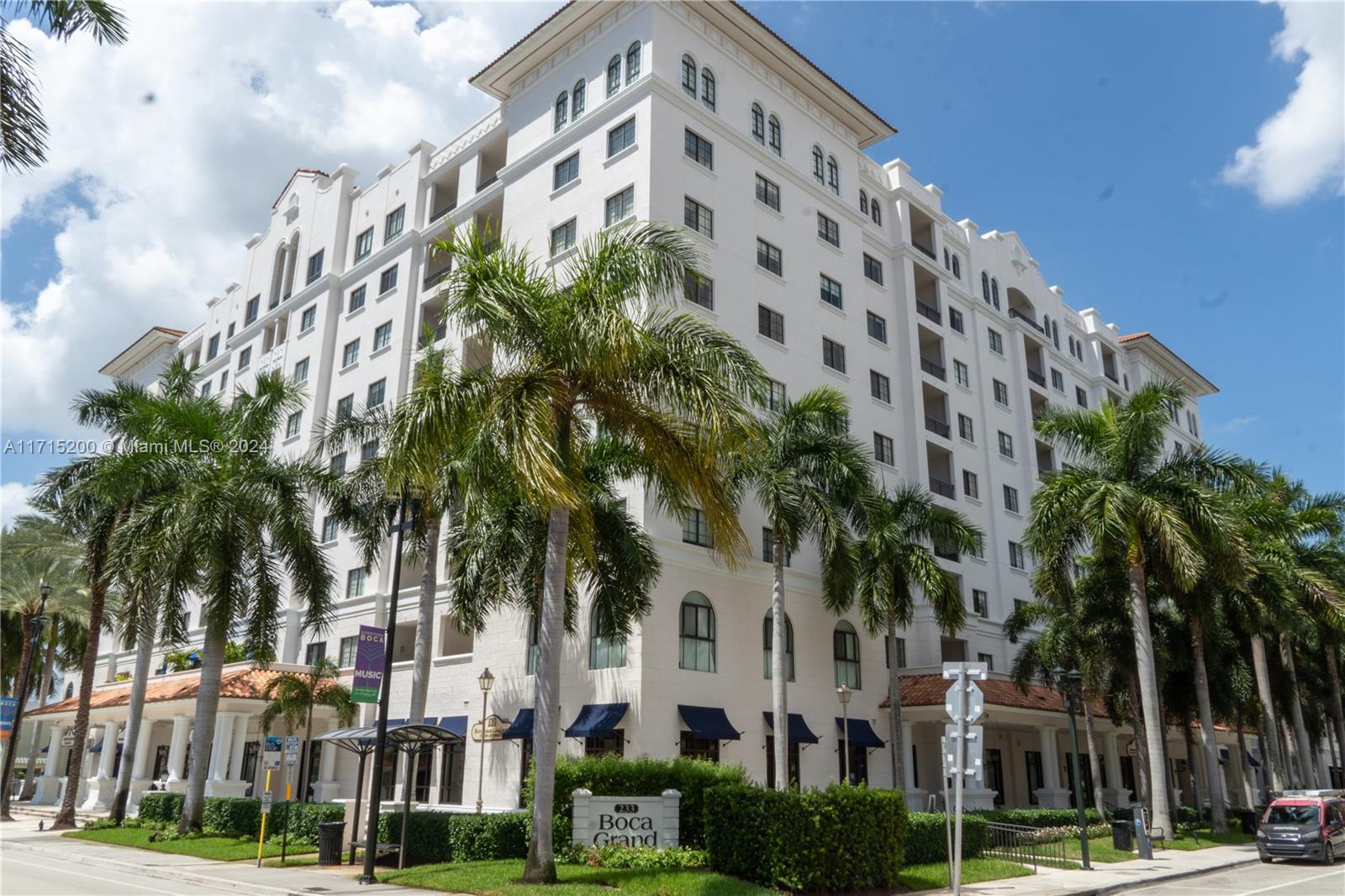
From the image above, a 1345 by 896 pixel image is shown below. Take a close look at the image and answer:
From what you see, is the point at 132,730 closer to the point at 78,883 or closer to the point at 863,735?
the point at 78,883

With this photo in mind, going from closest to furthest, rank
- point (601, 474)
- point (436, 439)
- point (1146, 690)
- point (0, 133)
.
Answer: point (0, 133), point (436, 439), point (601, 474), point (1146, 690)

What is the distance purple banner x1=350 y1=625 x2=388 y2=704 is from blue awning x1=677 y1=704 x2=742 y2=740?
11736 mm

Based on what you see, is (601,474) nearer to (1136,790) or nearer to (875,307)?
(875,307)

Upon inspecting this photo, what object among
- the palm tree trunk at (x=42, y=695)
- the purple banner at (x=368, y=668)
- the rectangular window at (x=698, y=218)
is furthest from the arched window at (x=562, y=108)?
the palm tree trunk at (x=42, y=695)

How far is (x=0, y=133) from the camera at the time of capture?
13.6 metres

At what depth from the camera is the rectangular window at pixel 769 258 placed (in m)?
37.0

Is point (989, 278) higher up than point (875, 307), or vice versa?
point (989, 278)

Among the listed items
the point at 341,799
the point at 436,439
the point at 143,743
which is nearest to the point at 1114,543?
the point at 436,439

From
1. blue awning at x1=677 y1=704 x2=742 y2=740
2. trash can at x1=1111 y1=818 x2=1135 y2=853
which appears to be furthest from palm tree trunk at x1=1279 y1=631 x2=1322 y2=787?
blue awning at x1=677 y1=704 x2=742 y2=740

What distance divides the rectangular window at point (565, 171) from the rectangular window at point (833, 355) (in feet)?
39.2

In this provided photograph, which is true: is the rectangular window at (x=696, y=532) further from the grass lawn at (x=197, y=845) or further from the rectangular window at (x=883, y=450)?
the grass lawn at (x=197, y=845)

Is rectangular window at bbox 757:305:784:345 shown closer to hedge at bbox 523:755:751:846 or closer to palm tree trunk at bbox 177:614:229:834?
hedge at bbox 523:755:751:846

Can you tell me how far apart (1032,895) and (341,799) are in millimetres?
28197

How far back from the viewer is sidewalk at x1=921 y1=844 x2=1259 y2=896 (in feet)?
62.2
